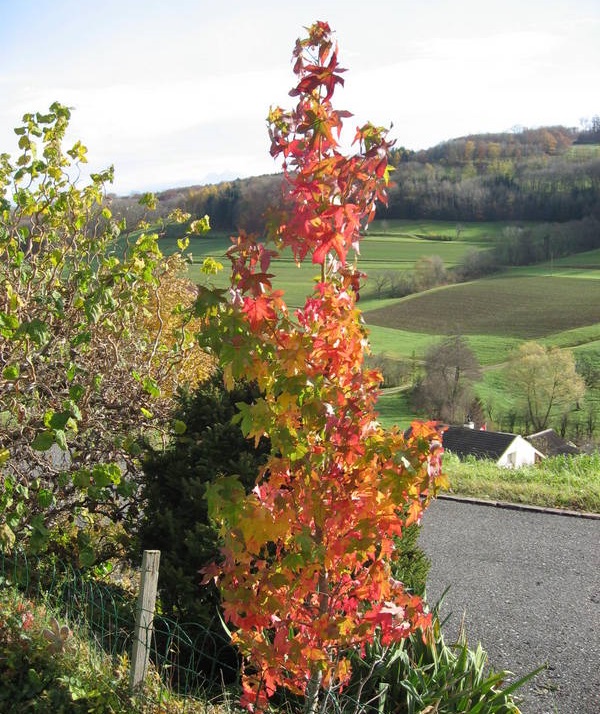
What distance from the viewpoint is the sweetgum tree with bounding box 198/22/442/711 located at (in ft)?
8.64

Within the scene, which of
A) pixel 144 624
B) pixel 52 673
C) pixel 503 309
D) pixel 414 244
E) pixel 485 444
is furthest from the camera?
pixel 414 244

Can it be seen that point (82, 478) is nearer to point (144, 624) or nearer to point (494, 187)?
point (144, 624)

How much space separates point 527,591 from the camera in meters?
6.48

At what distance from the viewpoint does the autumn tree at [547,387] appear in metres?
43.1

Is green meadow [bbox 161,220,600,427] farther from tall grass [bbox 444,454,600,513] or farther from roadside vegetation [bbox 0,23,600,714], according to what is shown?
roadside vegetation [bbox 0,23,600,714]

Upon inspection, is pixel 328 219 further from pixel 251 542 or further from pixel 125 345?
pixel 125 345

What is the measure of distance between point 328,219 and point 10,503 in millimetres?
3083

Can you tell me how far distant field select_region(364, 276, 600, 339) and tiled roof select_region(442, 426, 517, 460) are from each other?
25.3m

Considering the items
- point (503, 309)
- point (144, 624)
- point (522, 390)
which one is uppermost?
point (144, 624)

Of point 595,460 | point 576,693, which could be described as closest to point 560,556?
point 576,693

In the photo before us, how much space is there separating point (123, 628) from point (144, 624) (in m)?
1.29

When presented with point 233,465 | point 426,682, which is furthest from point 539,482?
point 233,465

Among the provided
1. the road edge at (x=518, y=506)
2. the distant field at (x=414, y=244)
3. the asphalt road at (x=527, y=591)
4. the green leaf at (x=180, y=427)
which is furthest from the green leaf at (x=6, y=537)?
the distant field at (x=414, y=244)

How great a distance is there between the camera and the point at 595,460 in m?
11.8
